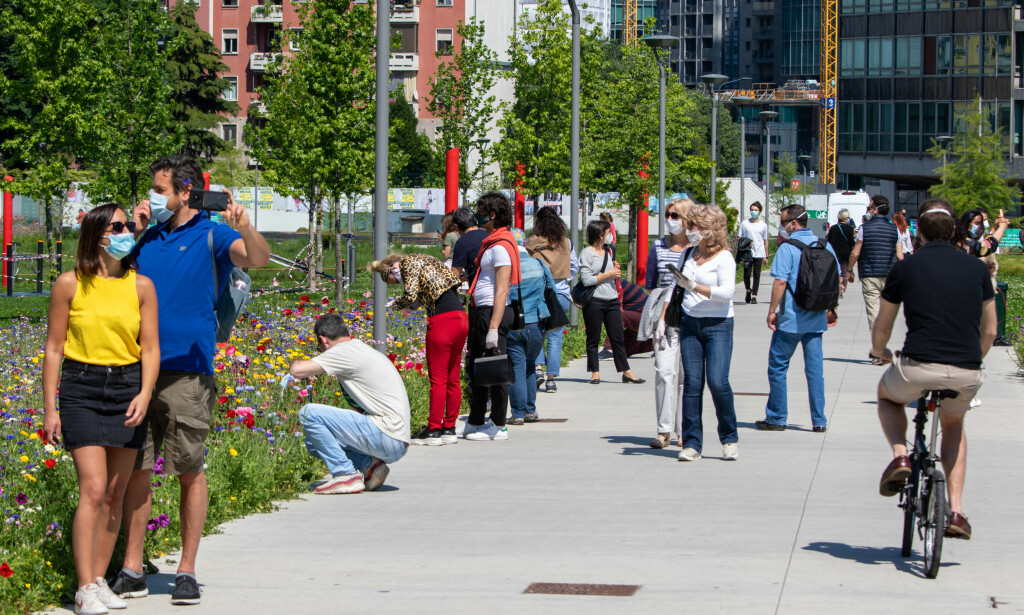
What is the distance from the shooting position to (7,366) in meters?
11.2

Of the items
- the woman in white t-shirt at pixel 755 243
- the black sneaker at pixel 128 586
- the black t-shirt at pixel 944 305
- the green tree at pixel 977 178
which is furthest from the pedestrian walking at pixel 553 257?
the green tree at pixel 977 178

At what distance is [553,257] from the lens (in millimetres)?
12891

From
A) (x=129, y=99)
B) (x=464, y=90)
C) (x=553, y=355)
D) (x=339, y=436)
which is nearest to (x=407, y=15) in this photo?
(x=464, y=90)

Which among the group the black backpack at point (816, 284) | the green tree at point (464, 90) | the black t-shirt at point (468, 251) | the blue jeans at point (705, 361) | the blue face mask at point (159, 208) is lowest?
the blue jeans at point (705, 361)

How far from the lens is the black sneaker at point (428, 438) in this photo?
10.1 meters

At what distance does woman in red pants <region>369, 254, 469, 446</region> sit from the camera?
985 cm

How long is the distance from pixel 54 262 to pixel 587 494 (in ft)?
73.3

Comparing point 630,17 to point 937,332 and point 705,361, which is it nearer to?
point 705,361

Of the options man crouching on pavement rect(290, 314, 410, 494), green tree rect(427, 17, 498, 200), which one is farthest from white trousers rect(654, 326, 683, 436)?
green tree rect(427, 17, 498, 200)

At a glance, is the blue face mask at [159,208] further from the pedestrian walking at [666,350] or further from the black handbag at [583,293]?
the black handbag at [583,293]

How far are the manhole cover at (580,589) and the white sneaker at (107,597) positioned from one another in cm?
165

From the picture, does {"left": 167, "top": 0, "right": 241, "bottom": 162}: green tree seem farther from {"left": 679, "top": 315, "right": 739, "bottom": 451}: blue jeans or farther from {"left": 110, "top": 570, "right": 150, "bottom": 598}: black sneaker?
{"left": 110, "top": 570, "right": 150, "bottom": 598}: black sneaker

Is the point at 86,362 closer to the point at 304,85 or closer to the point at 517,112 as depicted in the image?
the point at 304,85

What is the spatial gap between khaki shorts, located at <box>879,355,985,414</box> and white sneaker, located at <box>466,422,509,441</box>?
440cm
